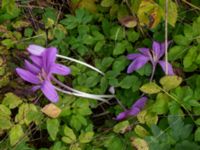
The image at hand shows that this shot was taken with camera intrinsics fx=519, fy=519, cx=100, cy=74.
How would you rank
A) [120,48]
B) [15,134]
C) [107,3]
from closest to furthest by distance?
1. [15,134]
2. [120,48]
3. [107,3]

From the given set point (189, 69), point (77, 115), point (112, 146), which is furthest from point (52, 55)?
point (189, 69)

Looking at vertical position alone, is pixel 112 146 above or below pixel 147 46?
below

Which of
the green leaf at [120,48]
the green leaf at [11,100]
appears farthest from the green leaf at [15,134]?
the green leaf at [120,48]

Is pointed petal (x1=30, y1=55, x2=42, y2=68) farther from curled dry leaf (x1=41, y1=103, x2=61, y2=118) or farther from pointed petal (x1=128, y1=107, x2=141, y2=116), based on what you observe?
pointed petal (x1=128, y1=107, x2=141, y2=116)

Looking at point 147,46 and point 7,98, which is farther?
point 147,46

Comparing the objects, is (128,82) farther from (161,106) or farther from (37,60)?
(37,60)

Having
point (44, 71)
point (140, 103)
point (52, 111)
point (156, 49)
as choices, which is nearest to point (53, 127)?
point (52, 111)

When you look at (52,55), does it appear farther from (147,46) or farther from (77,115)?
(147,46)

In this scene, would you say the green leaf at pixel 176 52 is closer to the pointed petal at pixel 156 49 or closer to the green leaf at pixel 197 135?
the pointed petal at pixel 156 49
